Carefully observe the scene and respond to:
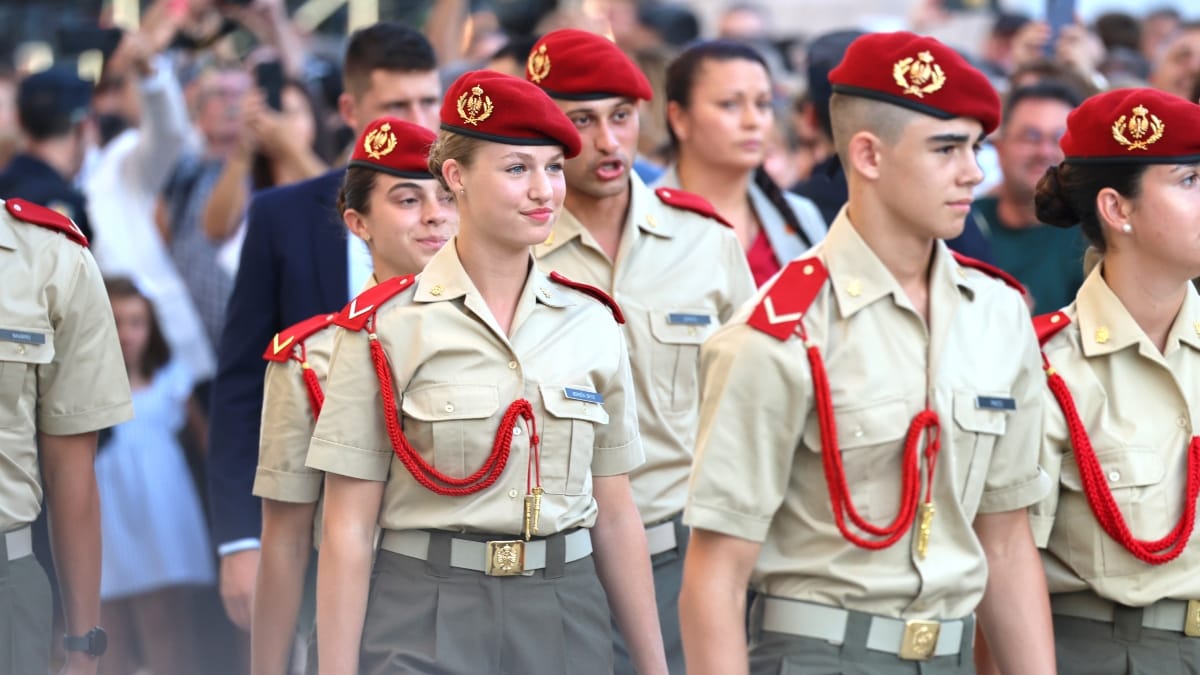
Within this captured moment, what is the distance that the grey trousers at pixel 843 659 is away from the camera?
3.74 m

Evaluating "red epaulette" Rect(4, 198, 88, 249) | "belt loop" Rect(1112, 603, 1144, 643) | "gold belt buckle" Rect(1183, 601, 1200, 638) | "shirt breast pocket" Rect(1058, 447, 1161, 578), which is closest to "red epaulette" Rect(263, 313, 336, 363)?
"red epaulette" Rect(4, 198, 88, 249)

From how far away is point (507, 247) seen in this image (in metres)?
4.25

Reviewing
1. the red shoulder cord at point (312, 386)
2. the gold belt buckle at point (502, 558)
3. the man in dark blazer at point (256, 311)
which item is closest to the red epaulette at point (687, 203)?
the man in dark blazer at point (256, 311)

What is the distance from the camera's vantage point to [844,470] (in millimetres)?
3764

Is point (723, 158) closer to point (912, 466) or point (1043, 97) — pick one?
point (1043, 97)

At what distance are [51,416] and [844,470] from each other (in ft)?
6.45

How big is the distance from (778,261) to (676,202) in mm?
650

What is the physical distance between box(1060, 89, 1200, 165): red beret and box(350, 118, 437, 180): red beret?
1627 millimetres

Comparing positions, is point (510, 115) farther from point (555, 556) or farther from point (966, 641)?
point (966, 641)

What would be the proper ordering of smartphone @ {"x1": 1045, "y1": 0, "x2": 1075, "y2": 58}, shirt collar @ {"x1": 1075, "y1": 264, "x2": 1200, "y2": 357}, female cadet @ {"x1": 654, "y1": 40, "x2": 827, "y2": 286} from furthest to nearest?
smartphone @ {"x1": 1045, "y1": 0, "x2": 1075, "y2": 58} < female cadet @ {"x1": 654, "y1": 40, "x2": 827, "y2": 286} < shirt collar @ {"x1": 1075, "y1": 264, "x2": 1200, "y2": 357}

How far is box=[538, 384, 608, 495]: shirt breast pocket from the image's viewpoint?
418 centimetres

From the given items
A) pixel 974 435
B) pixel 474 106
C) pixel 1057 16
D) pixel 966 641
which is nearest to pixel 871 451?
pixel 974 435

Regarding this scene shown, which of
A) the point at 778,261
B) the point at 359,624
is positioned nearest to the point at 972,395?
the point at 359,624

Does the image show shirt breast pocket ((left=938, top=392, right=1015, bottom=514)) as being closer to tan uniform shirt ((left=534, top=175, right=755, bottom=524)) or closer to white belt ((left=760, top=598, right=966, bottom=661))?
white belt ((left=760, top=598, right=966, bottom=661))
